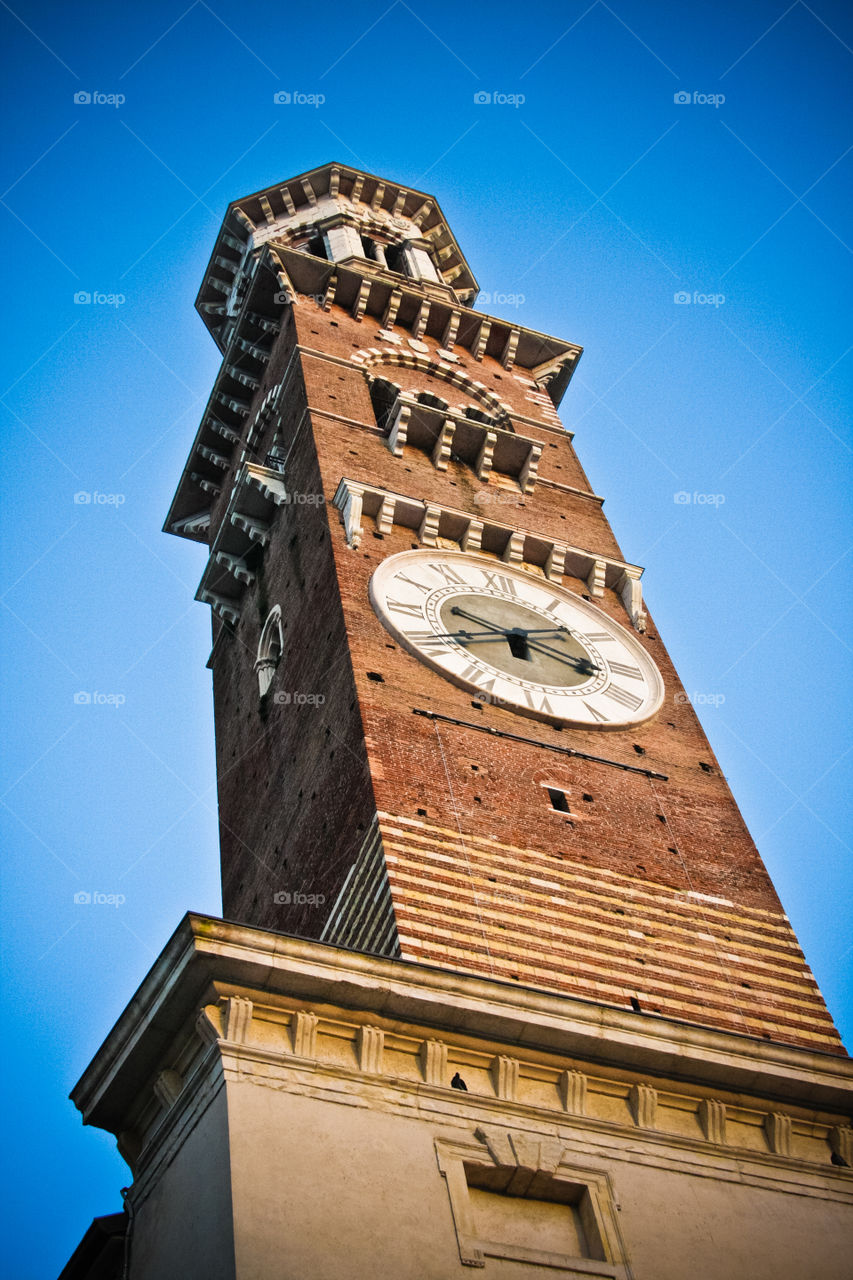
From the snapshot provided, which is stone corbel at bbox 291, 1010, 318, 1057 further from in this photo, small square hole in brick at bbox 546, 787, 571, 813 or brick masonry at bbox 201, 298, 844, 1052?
small square hole in brick at bbox 546, 787, 571, 813

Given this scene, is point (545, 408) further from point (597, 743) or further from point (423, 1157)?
point (423, 1157)

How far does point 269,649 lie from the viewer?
23.0 m

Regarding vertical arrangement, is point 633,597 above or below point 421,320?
below

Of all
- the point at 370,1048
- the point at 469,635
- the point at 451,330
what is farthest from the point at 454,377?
the point at 370,1048

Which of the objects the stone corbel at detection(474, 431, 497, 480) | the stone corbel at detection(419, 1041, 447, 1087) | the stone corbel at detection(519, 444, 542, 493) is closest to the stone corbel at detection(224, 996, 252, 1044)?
the stone corbel at detection(419, 1041, 447, 1087)

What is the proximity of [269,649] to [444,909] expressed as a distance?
8724mm

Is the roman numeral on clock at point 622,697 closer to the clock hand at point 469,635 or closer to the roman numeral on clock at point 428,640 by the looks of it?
the clock hand at point 469,635

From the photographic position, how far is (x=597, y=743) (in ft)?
62.3
